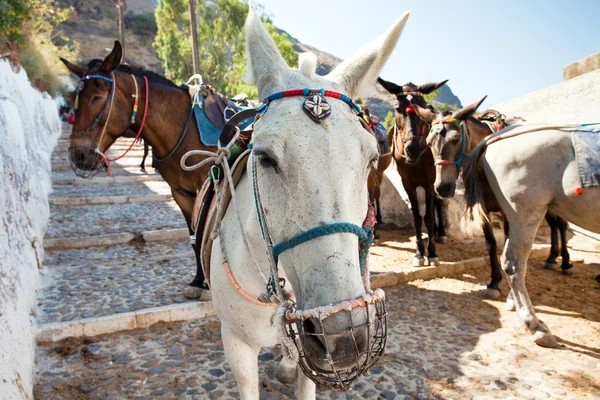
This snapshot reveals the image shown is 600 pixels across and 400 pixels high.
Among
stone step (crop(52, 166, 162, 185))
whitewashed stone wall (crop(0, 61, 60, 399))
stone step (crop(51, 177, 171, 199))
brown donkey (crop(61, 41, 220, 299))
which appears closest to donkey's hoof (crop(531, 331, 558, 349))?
brown donkey (crop(61, 41, 220, 299))

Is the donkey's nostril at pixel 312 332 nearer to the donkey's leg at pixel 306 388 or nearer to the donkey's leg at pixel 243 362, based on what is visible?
the donkey's leg at pixel 243 362

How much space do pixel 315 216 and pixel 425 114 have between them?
4.63 meters

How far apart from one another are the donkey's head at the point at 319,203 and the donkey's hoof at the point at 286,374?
6.41ft

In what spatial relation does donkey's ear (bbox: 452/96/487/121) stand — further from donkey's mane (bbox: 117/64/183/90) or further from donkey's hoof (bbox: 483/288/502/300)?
donkey's mane (bbox: 117/64/183/90)

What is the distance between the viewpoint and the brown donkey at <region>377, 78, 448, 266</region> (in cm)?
541

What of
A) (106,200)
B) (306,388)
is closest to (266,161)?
(306,388)

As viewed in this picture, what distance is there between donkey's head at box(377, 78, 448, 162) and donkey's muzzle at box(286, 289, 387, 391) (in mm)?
4544

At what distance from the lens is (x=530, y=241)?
375 centimetres

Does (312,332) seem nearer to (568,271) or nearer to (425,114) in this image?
(425,114)

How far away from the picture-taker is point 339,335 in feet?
3.61

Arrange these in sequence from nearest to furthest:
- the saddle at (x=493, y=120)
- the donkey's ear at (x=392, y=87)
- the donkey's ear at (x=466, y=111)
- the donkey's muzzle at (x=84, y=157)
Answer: the donkey's muzzle at (x=84, y=157), the donkey's ear at (x=466, y=111), the donkey's ear at (x=392, y=87), the saddle at (x=493, y=120)

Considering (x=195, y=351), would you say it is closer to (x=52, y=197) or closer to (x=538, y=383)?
(x=538, y=383)

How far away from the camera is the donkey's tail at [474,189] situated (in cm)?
425

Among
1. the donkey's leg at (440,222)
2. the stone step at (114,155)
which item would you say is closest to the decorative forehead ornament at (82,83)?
the donkey's leg at (440,222)
